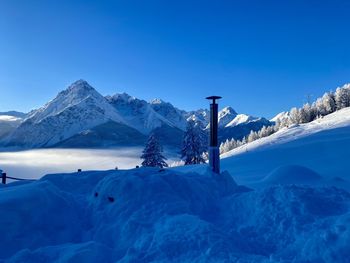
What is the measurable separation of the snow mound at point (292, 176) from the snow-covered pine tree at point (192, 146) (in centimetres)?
2414

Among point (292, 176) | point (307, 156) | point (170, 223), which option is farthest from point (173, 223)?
point (307, 156)

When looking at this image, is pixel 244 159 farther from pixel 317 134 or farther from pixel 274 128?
pixel 274 128

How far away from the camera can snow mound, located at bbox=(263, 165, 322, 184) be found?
17.6 metres

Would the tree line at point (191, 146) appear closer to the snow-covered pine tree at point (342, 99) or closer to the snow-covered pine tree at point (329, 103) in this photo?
the snow-covered pine tree at point (329, 103)

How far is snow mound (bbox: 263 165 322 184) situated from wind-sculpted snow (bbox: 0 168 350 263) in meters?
8.29

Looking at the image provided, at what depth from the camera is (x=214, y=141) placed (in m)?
13.3

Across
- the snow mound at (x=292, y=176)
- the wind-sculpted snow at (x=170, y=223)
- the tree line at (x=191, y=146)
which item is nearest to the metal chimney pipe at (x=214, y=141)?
the wind-sculpted snow at (x=170, y=223)

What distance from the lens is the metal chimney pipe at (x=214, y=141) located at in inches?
511

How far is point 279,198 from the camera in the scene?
8203 millimetres

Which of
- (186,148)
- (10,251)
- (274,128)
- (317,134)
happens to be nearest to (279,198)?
(10,251)

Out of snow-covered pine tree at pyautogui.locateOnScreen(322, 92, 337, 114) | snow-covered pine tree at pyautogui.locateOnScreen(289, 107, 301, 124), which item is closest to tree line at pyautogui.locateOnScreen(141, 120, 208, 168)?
snow-covered pine tree at pyautogui.locateOnScreen(289, 107, 301, 124)

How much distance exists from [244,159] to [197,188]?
28398 mm

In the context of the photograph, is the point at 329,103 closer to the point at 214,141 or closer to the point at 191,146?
the point at 191,146

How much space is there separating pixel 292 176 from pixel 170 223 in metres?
12.4
